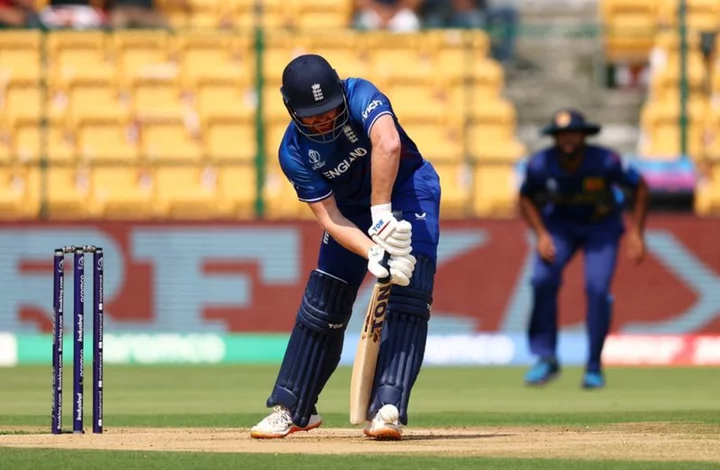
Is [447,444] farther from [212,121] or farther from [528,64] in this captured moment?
[528,64]

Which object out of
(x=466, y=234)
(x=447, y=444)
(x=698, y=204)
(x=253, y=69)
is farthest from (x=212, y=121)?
(x=447, y=444)

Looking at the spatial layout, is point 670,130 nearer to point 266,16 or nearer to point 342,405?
point 266,16

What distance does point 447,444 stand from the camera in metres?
6.89

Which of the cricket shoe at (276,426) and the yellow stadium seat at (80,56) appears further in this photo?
the yellow stadium seat at (80,56)

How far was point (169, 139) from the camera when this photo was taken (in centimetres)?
1592

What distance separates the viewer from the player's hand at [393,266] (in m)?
6.77

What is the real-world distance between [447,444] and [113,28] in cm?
1093

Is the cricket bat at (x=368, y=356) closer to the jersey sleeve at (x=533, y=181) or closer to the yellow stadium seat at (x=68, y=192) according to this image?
the jersey sleeve at (x=533, y=181)

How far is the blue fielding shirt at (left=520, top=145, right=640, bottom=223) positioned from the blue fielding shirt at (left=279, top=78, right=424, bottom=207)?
4.88 metres

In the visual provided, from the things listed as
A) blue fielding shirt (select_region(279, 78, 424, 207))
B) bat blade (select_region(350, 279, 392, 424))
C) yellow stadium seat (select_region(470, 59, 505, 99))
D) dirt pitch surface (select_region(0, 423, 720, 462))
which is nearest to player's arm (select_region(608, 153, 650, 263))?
dirt pitch surface (select_region(0, 423, 720, 462))

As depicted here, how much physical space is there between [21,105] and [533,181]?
6.18 m

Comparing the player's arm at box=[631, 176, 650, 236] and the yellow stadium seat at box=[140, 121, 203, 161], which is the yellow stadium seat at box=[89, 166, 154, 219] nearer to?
the yellow stadium seat at box=[140, 121, 203, 161]

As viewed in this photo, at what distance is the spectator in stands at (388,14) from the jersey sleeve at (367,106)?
34.6ft

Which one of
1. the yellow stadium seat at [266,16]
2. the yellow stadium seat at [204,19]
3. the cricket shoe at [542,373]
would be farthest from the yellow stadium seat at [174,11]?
the cricket shoe at [542,373]
